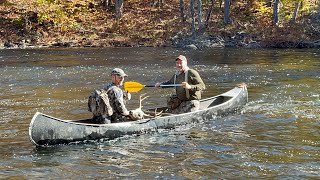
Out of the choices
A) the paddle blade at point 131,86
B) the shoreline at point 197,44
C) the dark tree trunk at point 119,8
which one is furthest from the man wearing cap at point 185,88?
the dark tree trunk at point 119,8

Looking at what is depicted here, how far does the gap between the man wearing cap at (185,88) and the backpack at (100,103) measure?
166 centimetres

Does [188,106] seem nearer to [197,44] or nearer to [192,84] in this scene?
[192,84]

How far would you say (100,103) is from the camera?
9477 millimetres

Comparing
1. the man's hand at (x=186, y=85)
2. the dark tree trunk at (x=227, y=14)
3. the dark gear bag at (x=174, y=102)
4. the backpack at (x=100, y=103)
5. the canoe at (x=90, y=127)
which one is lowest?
the canoe at (x=90, y=127)

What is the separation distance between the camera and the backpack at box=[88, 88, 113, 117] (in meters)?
9.41

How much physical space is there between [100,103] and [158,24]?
29.3m

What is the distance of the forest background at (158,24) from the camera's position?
114 feet

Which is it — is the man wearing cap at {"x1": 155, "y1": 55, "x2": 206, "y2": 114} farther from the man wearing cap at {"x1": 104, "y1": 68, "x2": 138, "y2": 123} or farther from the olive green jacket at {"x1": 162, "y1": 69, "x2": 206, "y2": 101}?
the man wearing cap at {"x1": 104, "y1": 68, "x2": 138, "y2": 123}

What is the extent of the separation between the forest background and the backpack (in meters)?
23.6

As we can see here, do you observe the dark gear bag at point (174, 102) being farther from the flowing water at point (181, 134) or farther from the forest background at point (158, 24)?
the forest background at point (158, 24)

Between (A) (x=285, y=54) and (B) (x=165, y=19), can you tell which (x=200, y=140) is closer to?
(A) (x=285, y=54)

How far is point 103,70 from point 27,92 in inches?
253

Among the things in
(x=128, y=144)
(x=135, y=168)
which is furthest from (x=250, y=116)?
(x=135, y=168)

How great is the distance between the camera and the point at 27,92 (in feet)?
53.9
